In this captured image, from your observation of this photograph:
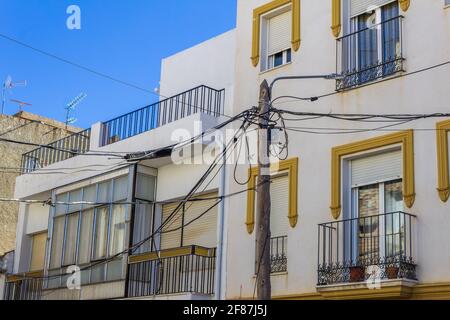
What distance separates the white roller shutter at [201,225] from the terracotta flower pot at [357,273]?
14.4 ft

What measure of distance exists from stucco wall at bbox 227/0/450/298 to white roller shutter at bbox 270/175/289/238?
0.42m

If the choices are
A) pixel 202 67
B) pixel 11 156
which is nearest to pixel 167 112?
pixel 202 67

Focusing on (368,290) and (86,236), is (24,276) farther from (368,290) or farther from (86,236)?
(368,290)

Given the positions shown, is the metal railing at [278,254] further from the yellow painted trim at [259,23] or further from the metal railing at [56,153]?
the metal railing at [56,153]

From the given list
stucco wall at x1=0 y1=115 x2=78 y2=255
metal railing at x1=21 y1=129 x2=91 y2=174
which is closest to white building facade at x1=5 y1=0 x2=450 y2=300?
metal railing at x1=21 y1=129 x2=91 y2=174

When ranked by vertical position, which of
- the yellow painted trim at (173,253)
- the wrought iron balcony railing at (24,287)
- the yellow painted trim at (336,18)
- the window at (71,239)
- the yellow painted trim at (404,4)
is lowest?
the wrought iron balcony railing at (24,287)

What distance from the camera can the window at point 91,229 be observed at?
2041 centimetres

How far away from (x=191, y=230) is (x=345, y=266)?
5.26 m

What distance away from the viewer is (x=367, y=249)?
15469 millimetres

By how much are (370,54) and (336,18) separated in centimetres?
114

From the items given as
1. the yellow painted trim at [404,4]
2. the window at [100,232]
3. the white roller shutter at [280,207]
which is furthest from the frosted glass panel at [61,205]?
the yellow painted trim at [404,4]

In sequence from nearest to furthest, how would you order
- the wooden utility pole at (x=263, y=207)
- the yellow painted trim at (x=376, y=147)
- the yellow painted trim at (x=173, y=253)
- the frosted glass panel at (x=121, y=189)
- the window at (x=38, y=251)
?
the wooden utility pole at (x=263, y=207), the yellow painted trim at (x=376, y=147), the yellow painted trim at (x=173, y=253), the frosted glass panel at (x=121, y=189), the window at (x=38, y=251)

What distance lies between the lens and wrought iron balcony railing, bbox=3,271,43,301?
22.4 m

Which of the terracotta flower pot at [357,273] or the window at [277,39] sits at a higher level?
the window at [277,39]
